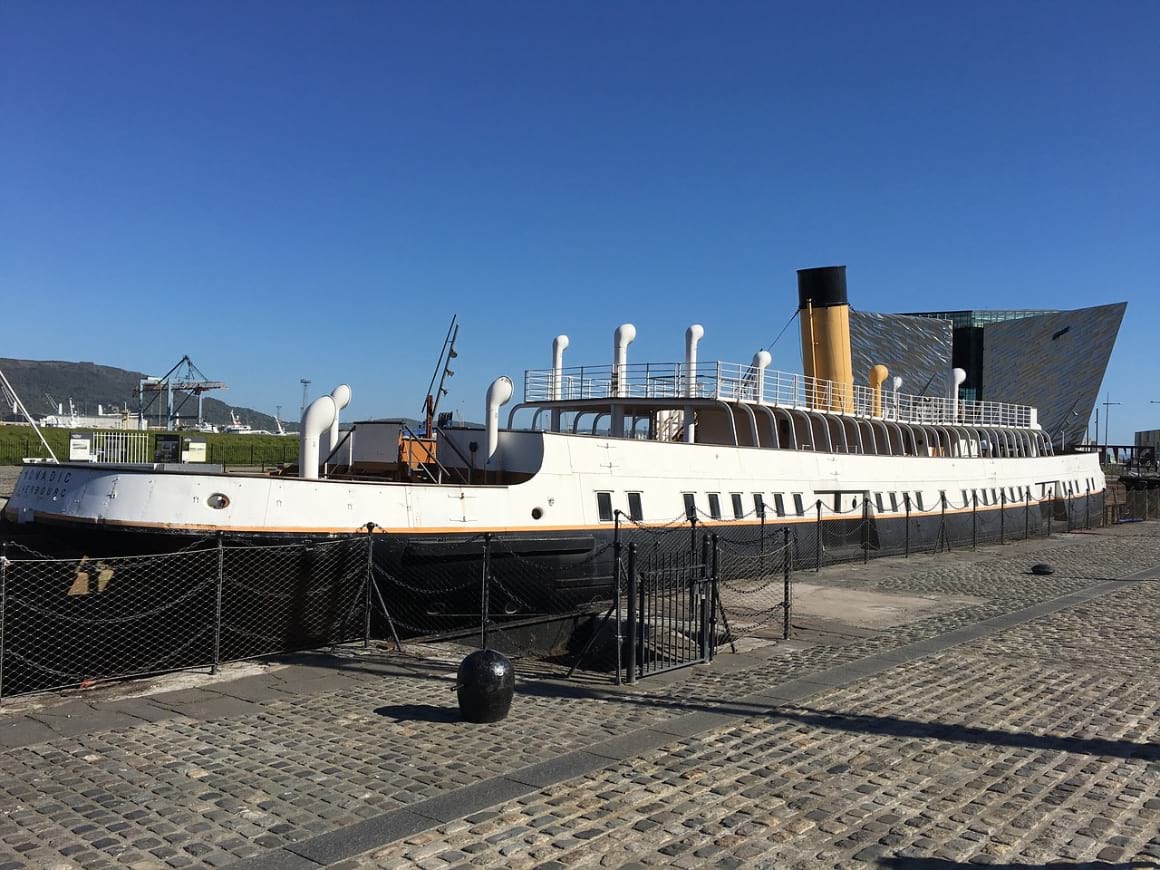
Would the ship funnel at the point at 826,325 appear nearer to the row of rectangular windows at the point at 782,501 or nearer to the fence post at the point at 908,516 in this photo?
the fence post at the point at 908,516

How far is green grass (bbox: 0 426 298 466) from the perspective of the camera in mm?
55906

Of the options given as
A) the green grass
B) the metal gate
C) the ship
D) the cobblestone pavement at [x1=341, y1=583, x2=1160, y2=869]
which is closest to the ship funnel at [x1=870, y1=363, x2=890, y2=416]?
the ship

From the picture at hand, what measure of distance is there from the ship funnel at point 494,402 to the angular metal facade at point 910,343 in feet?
172

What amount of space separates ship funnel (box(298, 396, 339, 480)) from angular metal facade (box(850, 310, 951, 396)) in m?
56.3

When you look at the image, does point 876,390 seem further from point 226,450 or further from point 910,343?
point 226,450

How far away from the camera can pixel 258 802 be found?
19.9 feet

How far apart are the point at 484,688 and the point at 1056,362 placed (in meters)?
69.6

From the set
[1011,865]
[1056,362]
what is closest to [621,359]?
[1011,865]

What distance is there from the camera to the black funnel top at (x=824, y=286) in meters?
28.2

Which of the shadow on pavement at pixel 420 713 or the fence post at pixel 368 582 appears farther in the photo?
the fence post at pixel 368 582

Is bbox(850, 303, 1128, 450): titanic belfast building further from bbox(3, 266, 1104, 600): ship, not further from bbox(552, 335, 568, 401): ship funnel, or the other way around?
bbox(552, 335, 568, 401): ship funnel

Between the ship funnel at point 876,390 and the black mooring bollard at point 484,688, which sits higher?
the ship funnel at point 876,390

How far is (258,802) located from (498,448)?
10665mm

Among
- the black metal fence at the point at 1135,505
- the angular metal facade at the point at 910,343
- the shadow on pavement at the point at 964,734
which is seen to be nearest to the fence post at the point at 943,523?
the shadow on pavement at the point at 964,734
